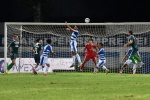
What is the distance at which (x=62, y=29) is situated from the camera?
108ft

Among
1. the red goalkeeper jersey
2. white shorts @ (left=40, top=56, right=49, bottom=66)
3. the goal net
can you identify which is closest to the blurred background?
the goal net

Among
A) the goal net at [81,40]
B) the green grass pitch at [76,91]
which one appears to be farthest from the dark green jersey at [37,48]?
the green grass pitch at [76,91]

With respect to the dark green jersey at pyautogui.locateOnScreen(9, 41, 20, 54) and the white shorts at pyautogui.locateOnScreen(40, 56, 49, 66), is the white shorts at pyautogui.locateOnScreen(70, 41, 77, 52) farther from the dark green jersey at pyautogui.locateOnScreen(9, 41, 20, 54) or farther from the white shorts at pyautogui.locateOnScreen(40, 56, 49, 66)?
the white shorts at pyautogui.locateOnScreen(40, 56, 49, 66)

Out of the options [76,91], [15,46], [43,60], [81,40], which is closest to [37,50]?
[15,46]

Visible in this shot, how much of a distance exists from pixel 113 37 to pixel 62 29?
3.07 m

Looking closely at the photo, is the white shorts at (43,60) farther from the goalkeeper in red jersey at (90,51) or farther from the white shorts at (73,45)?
the goalkeeper in red jersey at (90,51)

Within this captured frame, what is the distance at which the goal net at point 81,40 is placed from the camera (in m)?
31.1
